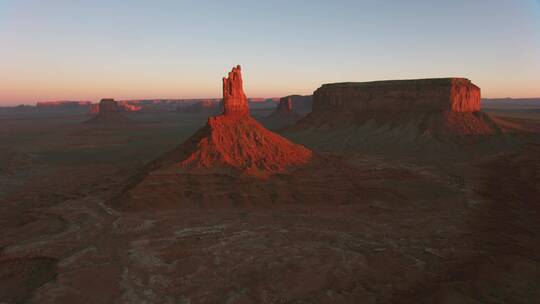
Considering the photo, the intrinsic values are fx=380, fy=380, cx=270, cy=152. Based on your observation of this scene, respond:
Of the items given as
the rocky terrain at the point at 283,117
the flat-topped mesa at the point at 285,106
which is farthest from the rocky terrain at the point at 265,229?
the flat-topped mesa at the point at 285,106

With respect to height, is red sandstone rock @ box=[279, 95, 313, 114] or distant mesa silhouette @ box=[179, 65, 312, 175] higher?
red sandstone rock @ box=[279, 95, 313, 114]

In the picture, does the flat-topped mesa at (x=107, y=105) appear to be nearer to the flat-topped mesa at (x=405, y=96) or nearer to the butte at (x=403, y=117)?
the butte at (x=403, y=117)

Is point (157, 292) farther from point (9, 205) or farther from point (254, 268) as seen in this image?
point (9, 205)

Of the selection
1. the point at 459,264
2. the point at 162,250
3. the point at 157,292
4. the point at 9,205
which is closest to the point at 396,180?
the point at 459,264

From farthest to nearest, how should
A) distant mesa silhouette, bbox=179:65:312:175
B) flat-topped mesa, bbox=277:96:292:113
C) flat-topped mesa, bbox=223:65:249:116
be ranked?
flat-topped mesa, bbox=277:96:292:113 → flat-topped mesa, bbox=223:65:249:116 → distant mesa silhouette, bbox=179:65:312:175

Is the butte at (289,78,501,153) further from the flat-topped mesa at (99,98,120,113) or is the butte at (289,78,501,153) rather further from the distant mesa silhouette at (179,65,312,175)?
the flat-topped mesa at (99,98,120,113)

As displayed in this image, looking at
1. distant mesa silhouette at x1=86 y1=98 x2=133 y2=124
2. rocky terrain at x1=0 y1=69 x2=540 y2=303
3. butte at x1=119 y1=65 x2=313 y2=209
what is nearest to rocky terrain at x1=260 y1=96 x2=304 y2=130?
distant mesa silhouette at x1=86 y1=98 x2=133 y2=124
